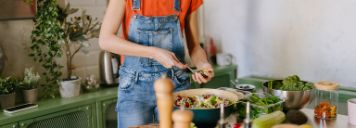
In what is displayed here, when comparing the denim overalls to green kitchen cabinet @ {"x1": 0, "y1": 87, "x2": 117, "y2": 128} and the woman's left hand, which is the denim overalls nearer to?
the woman's left hand

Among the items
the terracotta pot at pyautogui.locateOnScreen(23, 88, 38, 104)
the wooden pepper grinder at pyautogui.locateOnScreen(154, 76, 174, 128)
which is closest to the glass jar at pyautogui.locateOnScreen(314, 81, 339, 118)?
the wooden pepper grinder at pyautogui.locateOnScreen(154, 76, 174, 128)

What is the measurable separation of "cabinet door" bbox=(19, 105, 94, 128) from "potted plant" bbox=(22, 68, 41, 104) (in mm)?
171

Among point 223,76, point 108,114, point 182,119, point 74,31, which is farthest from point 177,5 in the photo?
point 223,76

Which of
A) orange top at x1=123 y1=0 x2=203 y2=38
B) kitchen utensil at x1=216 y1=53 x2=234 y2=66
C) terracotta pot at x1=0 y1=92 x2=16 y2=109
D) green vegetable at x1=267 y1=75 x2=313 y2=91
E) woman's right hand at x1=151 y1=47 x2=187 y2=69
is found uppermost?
orange top at x1=123 y1=0 x2=203 y2=38

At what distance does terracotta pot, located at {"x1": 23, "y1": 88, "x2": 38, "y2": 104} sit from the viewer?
221cm

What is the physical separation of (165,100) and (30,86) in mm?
1599

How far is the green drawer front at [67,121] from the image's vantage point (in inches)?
84.4

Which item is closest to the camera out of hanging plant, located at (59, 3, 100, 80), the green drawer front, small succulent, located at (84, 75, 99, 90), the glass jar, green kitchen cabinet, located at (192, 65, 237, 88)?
the glass jar

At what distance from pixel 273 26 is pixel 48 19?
1.66 metres

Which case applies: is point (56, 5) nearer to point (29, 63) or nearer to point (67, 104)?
point (29, 63)

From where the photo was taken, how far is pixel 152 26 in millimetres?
1644

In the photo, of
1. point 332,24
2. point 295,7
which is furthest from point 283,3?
point 332,24

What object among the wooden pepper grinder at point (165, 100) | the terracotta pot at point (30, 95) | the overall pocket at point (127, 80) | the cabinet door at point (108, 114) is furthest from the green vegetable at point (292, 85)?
the terracotta pot at point (30, 95)

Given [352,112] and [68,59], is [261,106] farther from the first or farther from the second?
[68,59]
